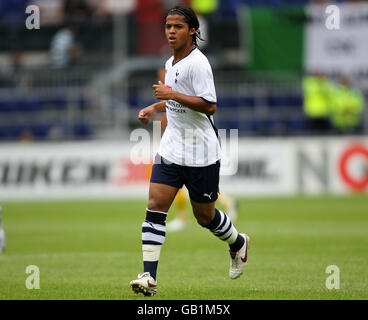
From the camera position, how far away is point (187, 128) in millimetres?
7816

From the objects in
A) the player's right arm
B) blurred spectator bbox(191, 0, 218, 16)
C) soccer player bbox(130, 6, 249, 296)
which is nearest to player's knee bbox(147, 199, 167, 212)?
soccer player bbox(130, 6, 249, 296)

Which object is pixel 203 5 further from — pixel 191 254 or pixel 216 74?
pixel 191 254

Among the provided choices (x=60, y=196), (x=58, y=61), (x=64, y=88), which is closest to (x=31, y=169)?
(x=60, y=196)

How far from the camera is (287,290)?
7840 millimetres

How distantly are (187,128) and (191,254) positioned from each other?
368 cm

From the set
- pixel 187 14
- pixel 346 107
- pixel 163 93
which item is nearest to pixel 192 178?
pixel 163 93

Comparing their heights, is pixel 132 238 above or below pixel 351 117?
below

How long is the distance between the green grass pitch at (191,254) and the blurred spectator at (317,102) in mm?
4910

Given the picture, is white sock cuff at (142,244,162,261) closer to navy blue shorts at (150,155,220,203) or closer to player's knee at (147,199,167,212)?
player's knee at (147,199,167,212)

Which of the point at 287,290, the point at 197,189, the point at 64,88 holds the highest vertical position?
the point at 64,88

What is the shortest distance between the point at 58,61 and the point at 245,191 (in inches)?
331

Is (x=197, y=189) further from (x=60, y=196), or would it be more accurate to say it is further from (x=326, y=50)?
(x=326, y=50)

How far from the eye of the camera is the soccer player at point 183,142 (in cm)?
764
